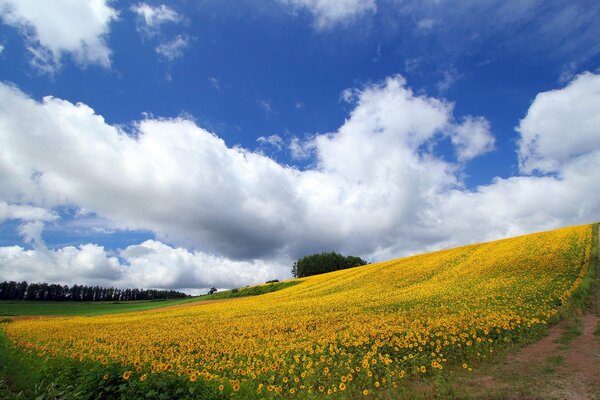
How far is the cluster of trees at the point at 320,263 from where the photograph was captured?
12569 centimetres

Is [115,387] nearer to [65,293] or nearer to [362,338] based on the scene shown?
[362,338]

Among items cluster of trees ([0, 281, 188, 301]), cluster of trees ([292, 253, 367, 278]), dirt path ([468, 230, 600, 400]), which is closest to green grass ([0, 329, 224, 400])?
dirt path ([468, 230, 600, 400])

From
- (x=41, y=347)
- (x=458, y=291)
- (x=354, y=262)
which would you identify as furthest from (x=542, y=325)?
(x=354, y=262)

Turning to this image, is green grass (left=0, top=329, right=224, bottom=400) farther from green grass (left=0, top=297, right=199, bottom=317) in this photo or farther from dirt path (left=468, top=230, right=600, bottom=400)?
green grass (left=0, top=297, right=199, bottom=317)

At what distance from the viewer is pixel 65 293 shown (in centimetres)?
15062

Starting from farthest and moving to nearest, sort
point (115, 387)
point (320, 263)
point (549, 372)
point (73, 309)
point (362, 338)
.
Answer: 1. point (320, 263)
2. point (73, 309)
3. point (362, 338)
4. point (549, 372)
5. point (115, 387)

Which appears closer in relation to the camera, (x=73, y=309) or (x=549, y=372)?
(x=549, y=372)

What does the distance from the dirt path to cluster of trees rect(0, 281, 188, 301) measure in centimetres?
16843

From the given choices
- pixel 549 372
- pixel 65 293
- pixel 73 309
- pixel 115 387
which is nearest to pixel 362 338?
pixel 549 372

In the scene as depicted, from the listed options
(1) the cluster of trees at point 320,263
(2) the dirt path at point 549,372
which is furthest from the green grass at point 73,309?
(2) the dirt path at point 549,372

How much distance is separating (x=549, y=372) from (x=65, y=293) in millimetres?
180897

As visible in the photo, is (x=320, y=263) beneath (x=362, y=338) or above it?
above

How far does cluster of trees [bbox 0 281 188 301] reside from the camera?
442 ft

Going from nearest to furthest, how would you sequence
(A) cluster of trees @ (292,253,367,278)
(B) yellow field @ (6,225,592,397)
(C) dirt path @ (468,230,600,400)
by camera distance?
1. (C) dirt path @ (468,230,600,400)
2. (B) yellow field @ (6,225,592,397)
3. (A) cluster of trees @ (292,253,367,278)
